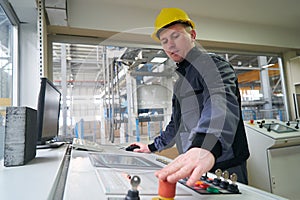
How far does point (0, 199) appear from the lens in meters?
0.37

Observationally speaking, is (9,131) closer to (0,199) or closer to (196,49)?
(0,199)

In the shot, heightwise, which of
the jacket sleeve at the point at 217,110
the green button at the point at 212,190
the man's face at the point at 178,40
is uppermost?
the man's face at the point at 178,40

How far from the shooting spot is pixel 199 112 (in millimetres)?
1053

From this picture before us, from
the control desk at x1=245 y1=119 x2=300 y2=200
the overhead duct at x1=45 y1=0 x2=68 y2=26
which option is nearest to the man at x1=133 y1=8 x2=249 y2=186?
the overhead duct at x1=45 y1=0 x2=68 y2=26

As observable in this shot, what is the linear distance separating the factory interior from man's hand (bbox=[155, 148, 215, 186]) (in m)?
0.91

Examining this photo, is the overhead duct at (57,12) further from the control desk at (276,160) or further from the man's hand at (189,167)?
the control desk at (276,160)

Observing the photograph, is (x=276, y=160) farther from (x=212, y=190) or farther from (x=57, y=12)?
(x=57, y=12)

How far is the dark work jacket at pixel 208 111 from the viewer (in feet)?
2.02

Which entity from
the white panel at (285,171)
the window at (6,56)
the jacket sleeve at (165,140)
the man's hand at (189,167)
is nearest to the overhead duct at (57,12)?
the window at (6,56)

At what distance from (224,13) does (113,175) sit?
2.48 m

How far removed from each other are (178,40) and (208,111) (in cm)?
50

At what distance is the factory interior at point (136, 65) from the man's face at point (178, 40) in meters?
0.20

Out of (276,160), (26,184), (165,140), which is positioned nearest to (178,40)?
(165,140)

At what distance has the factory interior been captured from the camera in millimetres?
1665
